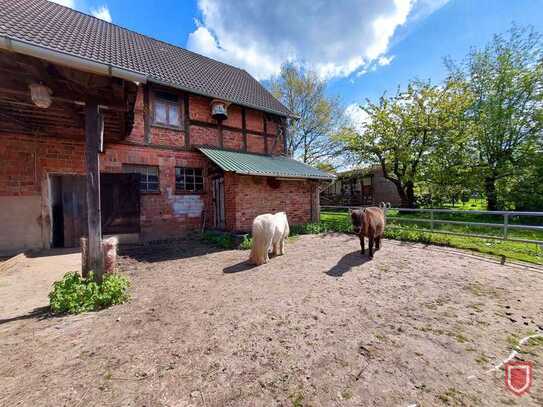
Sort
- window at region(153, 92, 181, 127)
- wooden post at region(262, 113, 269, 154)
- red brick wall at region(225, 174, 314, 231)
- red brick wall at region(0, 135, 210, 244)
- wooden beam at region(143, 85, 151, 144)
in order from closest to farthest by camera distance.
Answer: red brick wall at region(0, 135, 210, 244)
red brick wall at region(225, 174, 314, 231)
wooden beam at region(143, 85, 151, 144)
window at region(153, 92, 181, 127)
wooden post at region(262, 113, 269, 154)

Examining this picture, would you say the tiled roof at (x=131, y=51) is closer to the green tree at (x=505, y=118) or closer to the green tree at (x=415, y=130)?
the green tree at (x=415, y=130)

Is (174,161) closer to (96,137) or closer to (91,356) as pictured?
(96,137)

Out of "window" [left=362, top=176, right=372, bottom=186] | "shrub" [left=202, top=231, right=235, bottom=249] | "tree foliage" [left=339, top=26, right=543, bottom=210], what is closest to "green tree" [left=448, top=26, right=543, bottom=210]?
"tree foliage" [left=339, top=26, right=543, bottom=210]

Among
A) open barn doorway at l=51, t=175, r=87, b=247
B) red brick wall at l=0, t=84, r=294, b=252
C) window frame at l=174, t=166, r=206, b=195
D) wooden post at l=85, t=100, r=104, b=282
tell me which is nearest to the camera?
wooden post at l=85, t=100, r=104, b=282

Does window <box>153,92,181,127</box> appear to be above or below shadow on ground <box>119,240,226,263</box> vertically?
above

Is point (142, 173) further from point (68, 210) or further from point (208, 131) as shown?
point (208, 131)

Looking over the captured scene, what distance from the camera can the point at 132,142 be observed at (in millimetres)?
7805

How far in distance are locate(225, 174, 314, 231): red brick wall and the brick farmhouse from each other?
4 cm

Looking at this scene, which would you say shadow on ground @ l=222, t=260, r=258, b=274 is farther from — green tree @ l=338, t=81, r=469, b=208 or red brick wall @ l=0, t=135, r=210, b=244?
green tree @ l=338, t=81, r=469, b=208

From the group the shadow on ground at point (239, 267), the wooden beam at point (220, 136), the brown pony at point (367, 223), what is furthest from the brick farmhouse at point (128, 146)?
the brown pony at point (367, 223)

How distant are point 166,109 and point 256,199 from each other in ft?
16.7

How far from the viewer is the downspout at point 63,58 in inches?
95.4

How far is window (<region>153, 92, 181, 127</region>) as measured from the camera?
27.6ft

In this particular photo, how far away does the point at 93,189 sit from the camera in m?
3.41
